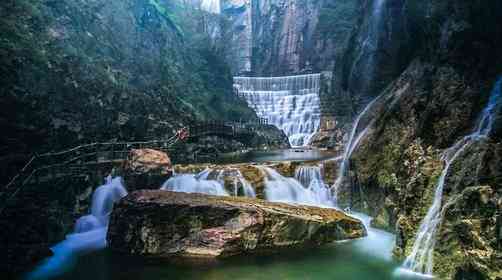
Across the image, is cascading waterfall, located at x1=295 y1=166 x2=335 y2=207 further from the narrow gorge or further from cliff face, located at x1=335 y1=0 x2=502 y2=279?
cliff face, located at x1=335 y1=0 x2=502 y2=279

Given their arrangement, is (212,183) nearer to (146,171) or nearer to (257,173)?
(257,173)

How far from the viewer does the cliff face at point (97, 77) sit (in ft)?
50.7

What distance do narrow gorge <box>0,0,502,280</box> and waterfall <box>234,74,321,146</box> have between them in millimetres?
10729

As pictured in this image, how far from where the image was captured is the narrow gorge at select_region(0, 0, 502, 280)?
343 inches

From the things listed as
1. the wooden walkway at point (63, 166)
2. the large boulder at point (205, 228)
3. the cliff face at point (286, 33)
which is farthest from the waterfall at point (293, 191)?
the cliff face at point (286, 33)

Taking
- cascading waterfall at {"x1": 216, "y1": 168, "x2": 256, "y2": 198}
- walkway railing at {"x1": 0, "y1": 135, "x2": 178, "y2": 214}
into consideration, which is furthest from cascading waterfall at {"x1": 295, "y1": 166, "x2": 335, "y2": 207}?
walkway railing at {"x1": 0, "y1": 135, "x2": 178, "y2": 214}

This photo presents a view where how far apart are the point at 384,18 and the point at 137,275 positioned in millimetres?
18277

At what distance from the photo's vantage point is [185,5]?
4975 centimetres

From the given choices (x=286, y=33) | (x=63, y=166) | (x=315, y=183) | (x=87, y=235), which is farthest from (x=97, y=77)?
(x=286, y=33)

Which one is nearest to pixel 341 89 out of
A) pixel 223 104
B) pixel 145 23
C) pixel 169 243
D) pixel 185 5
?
pixel 223 104

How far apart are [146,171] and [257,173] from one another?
3.79m

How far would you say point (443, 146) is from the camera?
1062cm

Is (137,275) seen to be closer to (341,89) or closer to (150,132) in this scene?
(150,132)

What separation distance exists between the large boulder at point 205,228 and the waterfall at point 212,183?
294 cm
